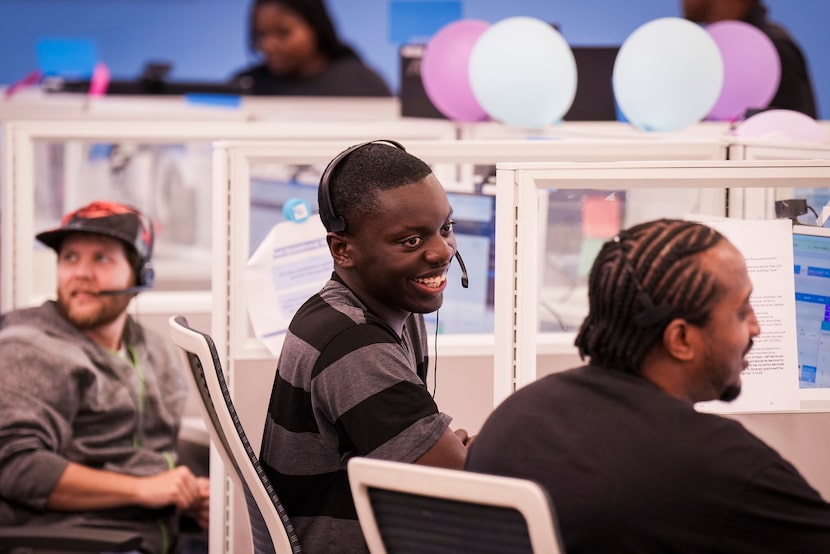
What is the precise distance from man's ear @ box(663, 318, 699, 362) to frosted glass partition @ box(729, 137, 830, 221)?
68cm

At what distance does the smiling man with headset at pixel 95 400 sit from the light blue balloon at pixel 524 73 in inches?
Result: 33.0

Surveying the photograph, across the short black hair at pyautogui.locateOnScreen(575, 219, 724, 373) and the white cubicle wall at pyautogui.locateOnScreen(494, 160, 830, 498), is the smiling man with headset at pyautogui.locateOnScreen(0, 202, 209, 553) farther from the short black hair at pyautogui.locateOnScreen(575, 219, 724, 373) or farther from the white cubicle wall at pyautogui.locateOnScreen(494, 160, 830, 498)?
the short black hair at pyautogui.locateOnScreen(575, 219, 724, 373)

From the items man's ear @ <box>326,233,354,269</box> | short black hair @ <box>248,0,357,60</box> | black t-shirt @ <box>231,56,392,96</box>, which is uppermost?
short black hair @ <box>248,0,357,60</box>

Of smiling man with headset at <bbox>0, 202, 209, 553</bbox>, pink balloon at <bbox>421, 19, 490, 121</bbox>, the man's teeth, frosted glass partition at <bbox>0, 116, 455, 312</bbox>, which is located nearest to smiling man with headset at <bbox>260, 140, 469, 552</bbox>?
the man's teeth

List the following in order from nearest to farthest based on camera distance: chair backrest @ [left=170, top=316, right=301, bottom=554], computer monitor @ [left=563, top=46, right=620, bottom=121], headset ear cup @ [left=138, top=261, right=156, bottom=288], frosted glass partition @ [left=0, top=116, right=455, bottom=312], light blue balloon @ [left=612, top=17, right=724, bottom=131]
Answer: chair backrest @ [left=170, top=316, right=301, bottom=554] → light blue balloon @ [left=612, top=17, right=724, bottom=131] → headset ear cup @ [left=138, top=261, right=156, bottom=288] → frosted glass partition @ [left=0, top=116, right=455, bottom=312] → computer monitor @ [left=563, top=46, right=620, bottom=121]

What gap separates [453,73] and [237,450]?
1.55 m

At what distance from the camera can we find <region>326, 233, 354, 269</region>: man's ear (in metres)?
1.54

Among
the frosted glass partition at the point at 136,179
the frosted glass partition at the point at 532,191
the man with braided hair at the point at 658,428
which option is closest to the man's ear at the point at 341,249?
the frosted glass partition at the point at 532,191

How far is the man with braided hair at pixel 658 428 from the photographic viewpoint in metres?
1.11

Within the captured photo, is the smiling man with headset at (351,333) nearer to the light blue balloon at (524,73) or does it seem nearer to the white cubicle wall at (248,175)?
the white cubicle wall at (248,175)

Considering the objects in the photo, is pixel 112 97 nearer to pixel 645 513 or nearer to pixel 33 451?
pixel 33 451

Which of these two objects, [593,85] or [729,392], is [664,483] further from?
[593,85]

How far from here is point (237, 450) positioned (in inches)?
60.6

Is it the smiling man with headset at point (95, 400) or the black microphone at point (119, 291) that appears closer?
the smiling man with headset at point (95, 400)
